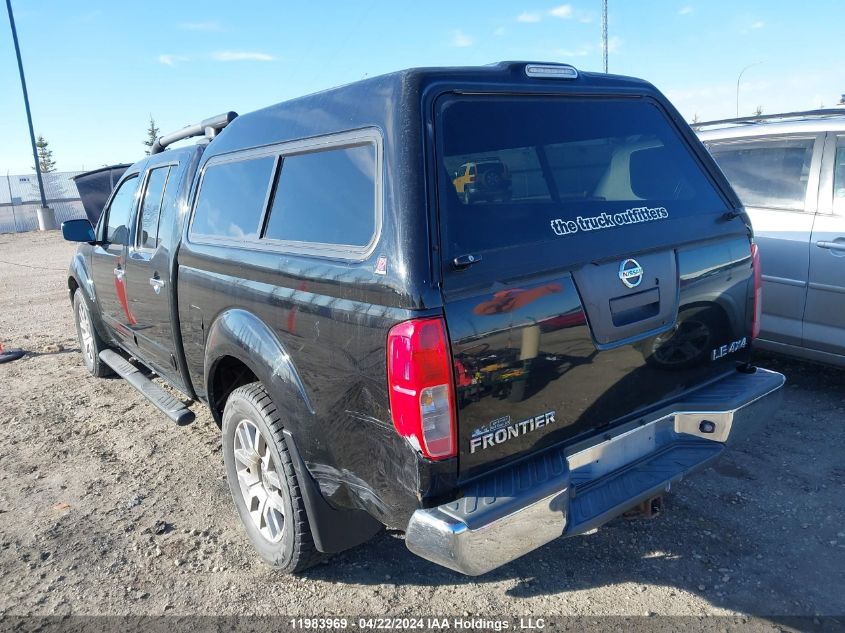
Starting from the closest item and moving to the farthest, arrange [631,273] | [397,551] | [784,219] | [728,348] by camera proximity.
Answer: [631,273] < [728,348] < [397,551] < [784,219]

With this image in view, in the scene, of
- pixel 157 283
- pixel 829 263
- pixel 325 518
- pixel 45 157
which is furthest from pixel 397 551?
pixel 45 157

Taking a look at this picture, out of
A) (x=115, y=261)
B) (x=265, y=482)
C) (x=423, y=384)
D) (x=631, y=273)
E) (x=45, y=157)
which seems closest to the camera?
(x=423, y=384)

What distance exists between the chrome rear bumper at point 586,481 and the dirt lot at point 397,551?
573 mm

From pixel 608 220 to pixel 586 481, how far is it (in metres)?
1.02

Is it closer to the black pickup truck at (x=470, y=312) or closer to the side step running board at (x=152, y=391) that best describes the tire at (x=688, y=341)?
the black pickup truck at (x=470, y=312)

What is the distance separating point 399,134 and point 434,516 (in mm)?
1279

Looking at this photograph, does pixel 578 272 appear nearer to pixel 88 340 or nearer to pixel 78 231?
pixel 78 231

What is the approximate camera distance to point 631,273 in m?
2.56

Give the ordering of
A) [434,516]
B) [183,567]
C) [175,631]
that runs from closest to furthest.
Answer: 1. [434,516]
2. [175,631]
3. [183,567]

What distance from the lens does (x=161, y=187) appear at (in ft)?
14.2

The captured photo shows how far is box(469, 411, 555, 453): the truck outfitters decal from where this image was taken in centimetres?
224

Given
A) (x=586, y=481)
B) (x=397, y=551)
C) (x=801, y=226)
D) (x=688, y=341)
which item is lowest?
(x=397, y=551)

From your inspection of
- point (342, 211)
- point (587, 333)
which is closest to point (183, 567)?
point (342, 211)

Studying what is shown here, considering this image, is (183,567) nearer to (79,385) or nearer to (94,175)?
(79,385)
